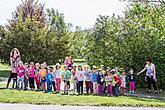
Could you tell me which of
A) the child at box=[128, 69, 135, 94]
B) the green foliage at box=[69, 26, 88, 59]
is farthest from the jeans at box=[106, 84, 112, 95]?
the green foliage at box=[69, 26, 88, 59]

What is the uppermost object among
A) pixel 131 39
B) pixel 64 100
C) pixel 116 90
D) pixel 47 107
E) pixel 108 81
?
pixel 131 39

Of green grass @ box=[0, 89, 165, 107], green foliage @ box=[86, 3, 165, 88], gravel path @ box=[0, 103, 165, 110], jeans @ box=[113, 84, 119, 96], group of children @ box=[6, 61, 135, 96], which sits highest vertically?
green foliage @ box=[86, 3, 165, 88]

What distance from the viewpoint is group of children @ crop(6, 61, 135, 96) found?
615 inches

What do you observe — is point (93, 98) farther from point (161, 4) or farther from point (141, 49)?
point (161, 4)

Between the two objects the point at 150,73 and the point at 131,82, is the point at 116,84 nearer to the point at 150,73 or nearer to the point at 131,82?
the point at 131,82

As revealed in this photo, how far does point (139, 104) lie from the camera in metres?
12.7

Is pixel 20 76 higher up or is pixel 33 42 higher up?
pixel 33 42

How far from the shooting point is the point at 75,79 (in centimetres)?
1600

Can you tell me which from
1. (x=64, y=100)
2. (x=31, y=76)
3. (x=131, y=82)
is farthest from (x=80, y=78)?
(x=64, y=100)

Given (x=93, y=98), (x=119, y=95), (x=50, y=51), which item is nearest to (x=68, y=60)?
(x=119, y=95)

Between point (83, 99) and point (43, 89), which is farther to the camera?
→ point (43, 89)

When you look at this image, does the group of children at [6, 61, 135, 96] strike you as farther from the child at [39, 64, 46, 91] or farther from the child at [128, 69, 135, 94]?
the child at [128, 69, 135, 94]

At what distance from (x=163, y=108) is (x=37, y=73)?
6456mm

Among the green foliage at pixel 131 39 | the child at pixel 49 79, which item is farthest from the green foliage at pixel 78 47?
the child at pixel 49 79
